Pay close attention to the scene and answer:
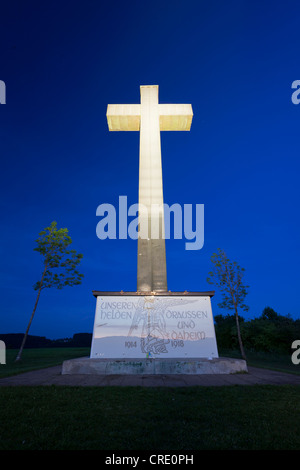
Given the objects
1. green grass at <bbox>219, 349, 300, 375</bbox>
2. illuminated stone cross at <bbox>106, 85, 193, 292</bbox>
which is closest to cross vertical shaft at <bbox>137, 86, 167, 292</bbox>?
illuminated stone cross at <bbox>106, 85, 193, 292</bbox>

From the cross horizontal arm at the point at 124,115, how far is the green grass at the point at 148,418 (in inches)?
646

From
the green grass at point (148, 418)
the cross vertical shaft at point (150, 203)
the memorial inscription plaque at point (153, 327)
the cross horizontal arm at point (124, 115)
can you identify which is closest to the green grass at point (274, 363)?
the memorial inscription plaque at point (153, 327)

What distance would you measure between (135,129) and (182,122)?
11.7ft

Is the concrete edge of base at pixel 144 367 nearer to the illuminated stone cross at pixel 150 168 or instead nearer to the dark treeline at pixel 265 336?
the illuminated stone cross at pixel 150 168

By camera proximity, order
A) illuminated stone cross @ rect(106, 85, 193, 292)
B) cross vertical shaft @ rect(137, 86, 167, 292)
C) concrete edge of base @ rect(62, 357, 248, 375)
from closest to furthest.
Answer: concrete edge of base @ rect(62, 357, 248, 375) < cross vertical shaft @ rect(137, 86, 167, 292) < illuminated stone cross @ rect(106, 85, 193, 292)

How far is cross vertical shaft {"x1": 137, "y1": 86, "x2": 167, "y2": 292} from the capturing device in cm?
1391

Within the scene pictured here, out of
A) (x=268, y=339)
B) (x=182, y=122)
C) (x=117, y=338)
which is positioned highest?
(x=182, y=122)

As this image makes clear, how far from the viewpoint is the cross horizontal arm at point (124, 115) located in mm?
17578

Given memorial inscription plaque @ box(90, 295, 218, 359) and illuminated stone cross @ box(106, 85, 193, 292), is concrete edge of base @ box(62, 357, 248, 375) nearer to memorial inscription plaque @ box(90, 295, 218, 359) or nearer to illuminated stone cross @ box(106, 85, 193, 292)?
memorial inscription plaque @ box(90, 295, 218, 359)

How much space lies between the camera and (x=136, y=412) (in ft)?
17.8
